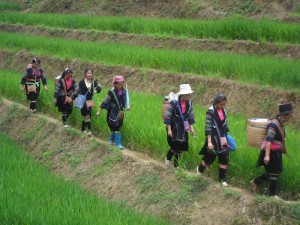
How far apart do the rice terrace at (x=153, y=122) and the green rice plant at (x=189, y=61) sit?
0.03 meters

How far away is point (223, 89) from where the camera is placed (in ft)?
33.4

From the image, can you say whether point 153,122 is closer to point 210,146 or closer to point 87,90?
point 87,90

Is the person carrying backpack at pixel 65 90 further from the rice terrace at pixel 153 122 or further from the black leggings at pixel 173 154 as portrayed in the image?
the black leggings at pixel 173 154

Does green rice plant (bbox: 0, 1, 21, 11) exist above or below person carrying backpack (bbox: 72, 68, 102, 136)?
above

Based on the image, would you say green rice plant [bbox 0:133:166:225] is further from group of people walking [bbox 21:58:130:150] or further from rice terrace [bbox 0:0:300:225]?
group of people walking [bbox 21:58:130:150]

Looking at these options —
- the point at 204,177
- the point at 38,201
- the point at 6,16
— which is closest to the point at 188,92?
the point at 204,177

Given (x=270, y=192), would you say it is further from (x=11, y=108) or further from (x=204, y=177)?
(x=11, y=108)

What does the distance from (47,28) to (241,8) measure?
786cm

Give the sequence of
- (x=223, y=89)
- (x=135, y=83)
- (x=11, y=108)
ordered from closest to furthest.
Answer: (x=223, y=89)
(x=11, y=108)
(x=135, y=83)

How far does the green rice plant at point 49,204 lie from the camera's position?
4.88 m

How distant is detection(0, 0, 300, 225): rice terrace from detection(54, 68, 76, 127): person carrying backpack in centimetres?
3

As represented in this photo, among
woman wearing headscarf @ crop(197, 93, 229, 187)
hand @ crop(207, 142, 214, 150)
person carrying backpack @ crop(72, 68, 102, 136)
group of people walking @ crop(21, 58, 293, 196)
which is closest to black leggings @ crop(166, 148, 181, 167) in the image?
group of people walking @ crop(21, 58, 293, 196)

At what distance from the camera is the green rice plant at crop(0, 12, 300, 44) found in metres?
12.1

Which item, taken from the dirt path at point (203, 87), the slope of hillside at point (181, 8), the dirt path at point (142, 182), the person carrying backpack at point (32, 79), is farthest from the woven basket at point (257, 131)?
the slope of hillside at point (181, 8)
